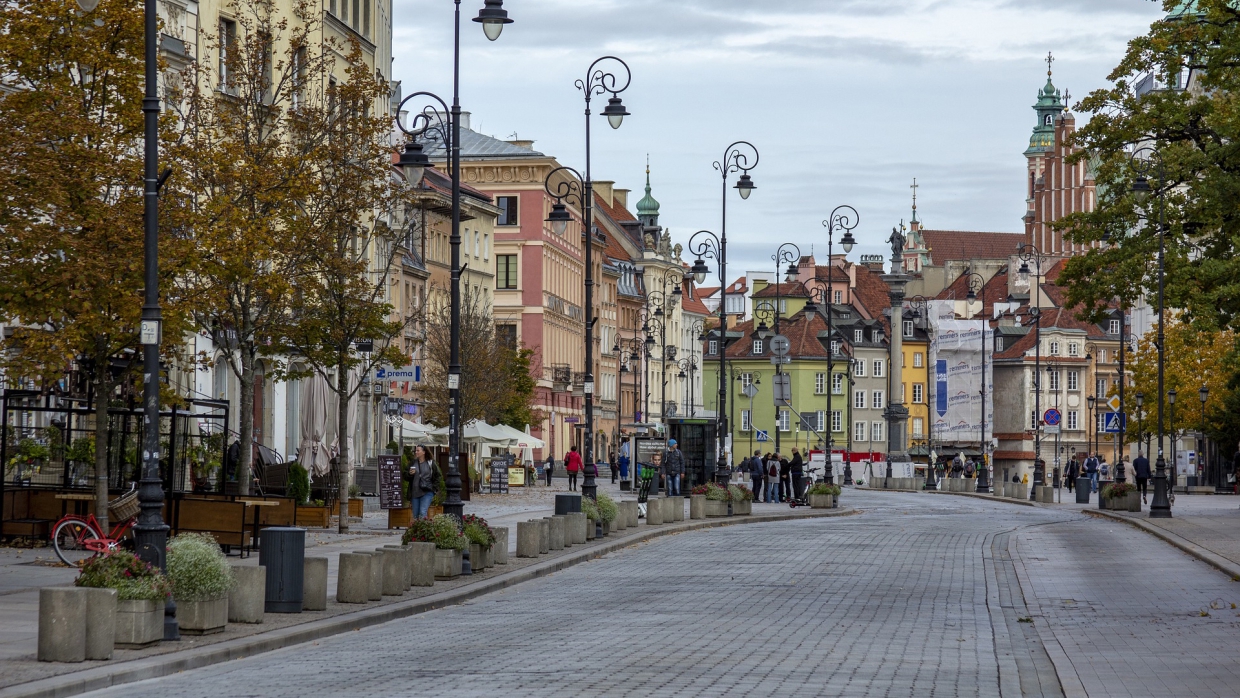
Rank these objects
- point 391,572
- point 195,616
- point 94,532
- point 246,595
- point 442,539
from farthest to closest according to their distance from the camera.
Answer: point 442,539 < point 94,532 < point 391,572 < point 246,595 < point 195,616

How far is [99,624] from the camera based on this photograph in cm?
1423

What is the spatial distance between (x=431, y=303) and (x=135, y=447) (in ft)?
171

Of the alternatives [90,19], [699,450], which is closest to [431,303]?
[699,450]

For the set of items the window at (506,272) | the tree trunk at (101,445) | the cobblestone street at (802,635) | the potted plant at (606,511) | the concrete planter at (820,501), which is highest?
the window at (506,272)

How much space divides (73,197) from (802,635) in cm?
1168

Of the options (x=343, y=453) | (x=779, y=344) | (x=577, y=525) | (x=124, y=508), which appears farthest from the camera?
(x=779, y=344)

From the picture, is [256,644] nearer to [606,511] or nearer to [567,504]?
[567,504]

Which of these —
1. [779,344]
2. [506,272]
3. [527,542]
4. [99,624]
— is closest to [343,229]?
[527,542]

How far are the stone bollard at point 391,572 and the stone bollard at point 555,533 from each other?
817cm

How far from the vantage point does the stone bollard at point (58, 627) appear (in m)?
13.9

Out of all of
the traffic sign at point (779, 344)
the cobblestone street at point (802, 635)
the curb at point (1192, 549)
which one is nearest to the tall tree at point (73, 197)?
the cobblestone street at point (802, 635)

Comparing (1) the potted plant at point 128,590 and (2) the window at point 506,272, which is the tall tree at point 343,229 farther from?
(2) the window at point 506,272

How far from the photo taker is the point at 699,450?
176 feet

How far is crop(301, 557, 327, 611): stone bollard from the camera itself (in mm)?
18513
